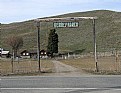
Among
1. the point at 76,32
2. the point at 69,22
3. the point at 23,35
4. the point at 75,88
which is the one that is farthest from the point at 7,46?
the point at 75,88

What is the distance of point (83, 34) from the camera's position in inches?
5133

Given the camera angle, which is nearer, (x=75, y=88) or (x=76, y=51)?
(x=75, y=88)

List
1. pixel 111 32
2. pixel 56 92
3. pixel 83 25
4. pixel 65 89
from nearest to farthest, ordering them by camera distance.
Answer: pixel 56 92, pixel 65 89, pixel 111 32, pixel 83 25

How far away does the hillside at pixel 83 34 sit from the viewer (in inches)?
4397

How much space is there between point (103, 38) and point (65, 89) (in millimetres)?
101481

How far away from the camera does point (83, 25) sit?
14438 centimetres

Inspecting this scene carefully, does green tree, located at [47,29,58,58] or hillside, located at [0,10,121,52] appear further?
hillside, located at [0,10,121,52]

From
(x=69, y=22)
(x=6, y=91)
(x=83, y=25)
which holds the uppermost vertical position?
(x=83, y=25)

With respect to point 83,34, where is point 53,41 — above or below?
below

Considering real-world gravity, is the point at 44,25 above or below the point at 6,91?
above

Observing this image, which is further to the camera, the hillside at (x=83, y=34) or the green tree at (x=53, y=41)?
the hillside at (x=83, y=34)

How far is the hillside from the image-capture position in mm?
111688

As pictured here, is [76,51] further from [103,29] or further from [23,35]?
[23,35]

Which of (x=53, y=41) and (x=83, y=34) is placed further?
(x=83, y=34)
